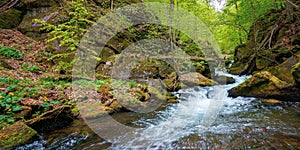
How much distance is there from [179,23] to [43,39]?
1047 cm

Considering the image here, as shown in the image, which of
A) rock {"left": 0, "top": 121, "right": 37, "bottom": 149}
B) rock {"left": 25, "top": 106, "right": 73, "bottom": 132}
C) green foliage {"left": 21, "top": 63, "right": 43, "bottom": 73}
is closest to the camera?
rock {"left": 0, "top": 121, "right": 37, "bottom": 149}

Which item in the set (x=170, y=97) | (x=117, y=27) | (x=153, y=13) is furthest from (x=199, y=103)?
(x=153, y=13)

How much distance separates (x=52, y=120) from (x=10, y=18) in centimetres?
911

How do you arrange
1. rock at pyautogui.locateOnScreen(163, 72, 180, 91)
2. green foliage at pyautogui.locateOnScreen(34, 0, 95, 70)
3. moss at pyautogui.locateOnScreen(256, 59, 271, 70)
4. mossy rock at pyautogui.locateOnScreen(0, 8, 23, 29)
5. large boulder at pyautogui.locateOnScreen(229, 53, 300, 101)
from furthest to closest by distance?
moss at pyautogui.locateOnScreen(256, 59, 271, 70)
mossy rock at pyautogui.locateOnScreen(0, 8, 23, 29)
rock at pyautogui.locateOnScreen(163, 72, 180, 91)
green foliage at pyautogui.locateOnScreen(34, 0, 95, 70)
large boulder at pyautogui.locateOnScreen(229, 53, 300, 101)

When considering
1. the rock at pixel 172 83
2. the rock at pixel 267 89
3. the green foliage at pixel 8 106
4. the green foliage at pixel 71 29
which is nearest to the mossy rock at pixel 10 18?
the green foliage at pixel 71 29

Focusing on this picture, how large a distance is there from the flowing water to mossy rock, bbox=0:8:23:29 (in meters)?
8.70

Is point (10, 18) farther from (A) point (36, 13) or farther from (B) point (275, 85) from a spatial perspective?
(B) point (275, 85)

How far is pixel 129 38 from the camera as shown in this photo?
1248 centimetres

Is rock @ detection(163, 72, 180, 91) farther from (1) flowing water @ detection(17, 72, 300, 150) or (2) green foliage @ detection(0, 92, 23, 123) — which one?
(2) green foliage @ detection(0, 92, 23, 123)

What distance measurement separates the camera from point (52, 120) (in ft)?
13.7

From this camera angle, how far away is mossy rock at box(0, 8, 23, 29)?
31.3ft

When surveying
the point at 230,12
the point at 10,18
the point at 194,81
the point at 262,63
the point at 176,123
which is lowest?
the point at 176,123

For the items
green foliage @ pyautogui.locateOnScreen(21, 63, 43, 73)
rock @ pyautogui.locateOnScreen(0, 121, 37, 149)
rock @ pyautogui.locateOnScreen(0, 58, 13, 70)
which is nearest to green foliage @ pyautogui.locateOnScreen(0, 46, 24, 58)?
→ green foliage @ pyautogui.locateOnScreen(21, 63, 43, 73)

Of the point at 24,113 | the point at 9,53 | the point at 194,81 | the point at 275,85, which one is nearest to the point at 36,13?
the point at 9,53
